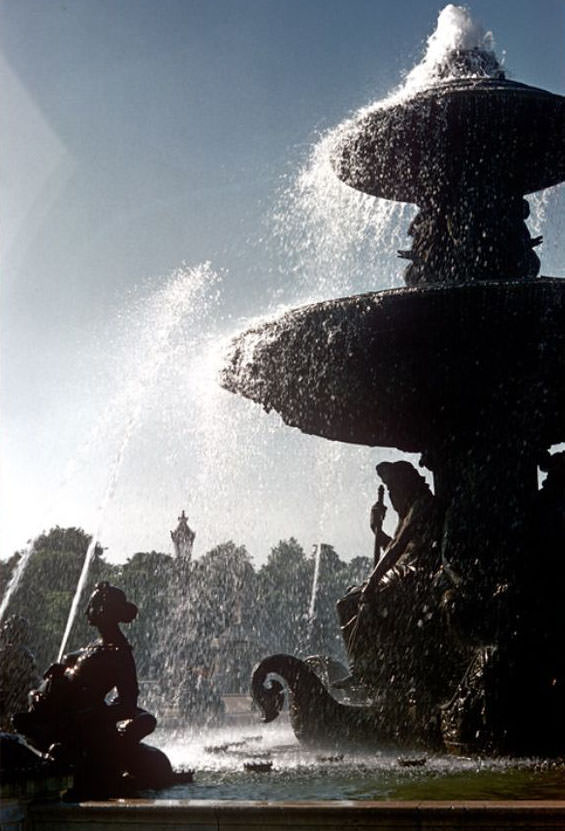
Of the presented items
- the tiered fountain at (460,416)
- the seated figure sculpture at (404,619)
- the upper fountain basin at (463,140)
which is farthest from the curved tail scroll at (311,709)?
the upper fountain basin at (463,140)

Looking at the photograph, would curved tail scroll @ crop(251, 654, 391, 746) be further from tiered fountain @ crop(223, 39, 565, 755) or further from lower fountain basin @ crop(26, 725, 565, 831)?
lower fountain basin @ crop(26, 725, 565, 831)

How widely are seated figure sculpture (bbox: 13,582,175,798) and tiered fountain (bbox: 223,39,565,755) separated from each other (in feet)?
8.35

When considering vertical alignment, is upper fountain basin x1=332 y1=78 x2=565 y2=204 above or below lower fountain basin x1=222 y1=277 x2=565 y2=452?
above

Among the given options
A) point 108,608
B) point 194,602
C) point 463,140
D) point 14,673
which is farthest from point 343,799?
point 194,602

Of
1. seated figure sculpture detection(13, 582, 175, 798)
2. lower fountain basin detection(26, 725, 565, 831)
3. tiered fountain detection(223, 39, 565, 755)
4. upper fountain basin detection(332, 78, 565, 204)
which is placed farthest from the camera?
upper fountain basin detection(332, 78, 565, 204)

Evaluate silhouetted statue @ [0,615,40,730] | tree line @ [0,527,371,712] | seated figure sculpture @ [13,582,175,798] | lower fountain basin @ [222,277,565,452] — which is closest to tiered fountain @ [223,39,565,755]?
lower fountain basin @ [222,277,565,452]

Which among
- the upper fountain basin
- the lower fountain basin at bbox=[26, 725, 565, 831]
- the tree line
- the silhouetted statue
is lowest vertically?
the lower fountain basin at bbox=[26, 725, 565, 831]

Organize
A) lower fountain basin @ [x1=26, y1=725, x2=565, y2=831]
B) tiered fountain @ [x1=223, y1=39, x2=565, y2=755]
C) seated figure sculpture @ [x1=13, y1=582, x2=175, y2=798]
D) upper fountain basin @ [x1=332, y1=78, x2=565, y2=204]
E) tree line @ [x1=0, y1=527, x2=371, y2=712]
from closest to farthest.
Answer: lower fountain basin @ [x1=26, y1=725, x2=565, y2=831] < seated figure sculpture @ [x1=13, y1=582, x2=175, y2=798] < tiered fountain @ [x1=223, y1=39, x2=565, y2=755] < upper fountain basin @ [x1=332, y1=78, x2=565, y2=204] < tree line @ [x1=0, y1=527, x2=371, y2=712]

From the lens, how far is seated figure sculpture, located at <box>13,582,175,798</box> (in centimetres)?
559

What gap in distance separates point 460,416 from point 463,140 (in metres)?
2.63

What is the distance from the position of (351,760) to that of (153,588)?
39.7 meters

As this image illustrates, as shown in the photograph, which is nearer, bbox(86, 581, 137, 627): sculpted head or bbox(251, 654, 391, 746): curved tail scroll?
bbox(86, 581, 137, 627): sculpted head

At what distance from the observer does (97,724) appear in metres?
5.85

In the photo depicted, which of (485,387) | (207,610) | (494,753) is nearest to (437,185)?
(485,387)
